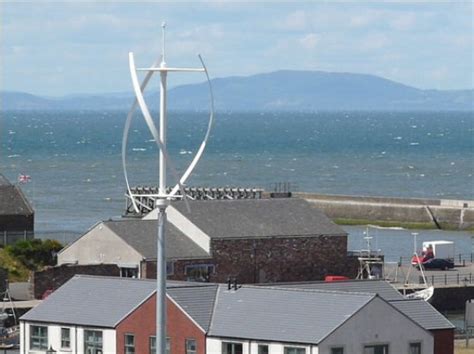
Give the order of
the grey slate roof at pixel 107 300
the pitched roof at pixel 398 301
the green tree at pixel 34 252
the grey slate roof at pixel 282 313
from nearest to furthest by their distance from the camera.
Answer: the grey slate roof at pixel 282 313, the pitched roof at pixel 398 301, the grey slate roof at pixel 107 300, the green tree at pixel 34 252

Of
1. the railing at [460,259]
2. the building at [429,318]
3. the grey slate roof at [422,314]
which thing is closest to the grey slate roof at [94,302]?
A: the building at [429,318]

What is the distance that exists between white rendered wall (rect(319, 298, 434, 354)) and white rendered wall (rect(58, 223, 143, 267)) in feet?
62.9

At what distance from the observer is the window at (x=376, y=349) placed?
36.7 metres

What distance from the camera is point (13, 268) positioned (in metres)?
60.7

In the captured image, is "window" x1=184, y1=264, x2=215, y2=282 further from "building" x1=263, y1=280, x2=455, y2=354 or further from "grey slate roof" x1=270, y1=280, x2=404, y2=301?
"building" x1=263, y1=280, x2=455, y2=354

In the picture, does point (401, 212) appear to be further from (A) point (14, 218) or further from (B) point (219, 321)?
(B) point (219, 321)

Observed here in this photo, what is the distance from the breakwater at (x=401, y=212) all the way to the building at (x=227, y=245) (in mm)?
41213

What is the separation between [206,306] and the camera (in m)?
38.7

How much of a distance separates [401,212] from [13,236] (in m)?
43.9

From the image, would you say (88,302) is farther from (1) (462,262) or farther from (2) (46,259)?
(1) (462,262)

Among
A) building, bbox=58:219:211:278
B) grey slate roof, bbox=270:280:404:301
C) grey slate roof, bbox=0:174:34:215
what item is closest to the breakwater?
grey slate roof, bbox=0:174:34:215

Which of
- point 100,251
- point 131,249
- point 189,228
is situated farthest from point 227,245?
point 100,251

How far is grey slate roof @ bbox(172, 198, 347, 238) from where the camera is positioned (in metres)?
58.4

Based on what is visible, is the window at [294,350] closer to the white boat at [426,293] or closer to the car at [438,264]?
the white boat at [426,293]
